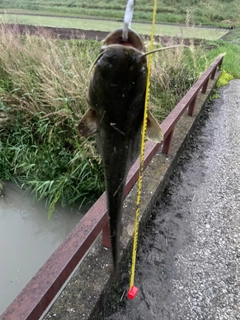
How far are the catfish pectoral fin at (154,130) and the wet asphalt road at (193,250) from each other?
4.96ft

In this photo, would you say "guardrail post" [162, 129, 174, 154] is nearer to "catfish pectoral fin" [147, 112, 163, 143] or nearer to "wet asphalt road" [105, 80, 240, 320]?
"wet asphalt road" [105, 80, 240, 320]

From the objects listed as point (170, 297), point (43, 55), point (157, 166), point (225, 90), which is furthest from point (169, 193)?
point (225, 90)

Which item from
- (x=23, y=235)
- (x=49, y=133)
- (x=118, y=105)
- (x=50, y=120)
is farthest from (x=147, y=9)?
(x=118, y=105)

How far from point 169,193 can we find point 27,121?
2.68 m

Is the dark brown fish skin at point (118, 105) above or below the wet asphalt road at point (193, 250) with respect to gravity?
above

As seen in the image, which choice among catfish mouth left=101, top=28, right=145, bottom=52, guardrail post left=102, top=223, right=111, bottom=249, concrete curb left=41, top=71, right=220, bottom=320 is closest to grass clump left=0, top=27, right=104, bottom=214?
concrete curb left=41, top=71, right=220, bottom=320

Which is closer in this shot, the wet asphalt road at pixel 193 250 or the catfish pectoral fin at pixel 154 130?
the catfish pectoral fin at pixel 154 130

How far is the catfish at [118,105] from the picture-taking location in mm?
915

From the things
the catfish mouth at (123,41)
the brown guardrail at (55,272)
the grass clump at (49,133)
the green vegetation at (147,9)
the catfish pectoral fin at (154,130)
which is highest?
the catfish mouth at (123,41)

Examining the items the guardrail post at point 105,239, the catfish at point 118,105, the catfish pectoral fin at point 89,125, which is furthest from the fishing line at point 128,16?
the guardrail post at point 105,239

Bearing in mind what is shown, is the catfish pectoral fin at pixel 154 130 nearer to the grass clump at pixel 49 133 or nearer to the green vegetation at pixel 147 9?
the grass clump at pixel 49 133

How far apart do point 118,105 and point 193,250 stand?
201 centimetres

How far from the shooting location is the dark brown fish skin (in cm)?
92

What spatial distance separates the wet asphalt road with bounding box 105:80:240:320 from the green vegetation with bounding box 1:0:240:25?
18029 millimetres
